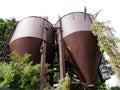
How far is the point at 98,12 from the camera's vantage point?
14133 millimetres

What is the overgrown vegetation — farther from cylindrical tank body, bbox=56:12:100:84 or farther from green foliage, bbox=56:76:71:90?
→ cylindrical tank body, bbox=56:12:100:84

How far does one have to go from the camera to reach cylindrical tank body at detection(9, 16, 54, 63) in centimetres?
1312

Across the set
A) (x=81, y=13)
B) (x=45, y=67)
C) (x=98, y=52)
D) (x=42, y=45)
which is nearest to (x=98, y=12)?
(x=81, y=13)

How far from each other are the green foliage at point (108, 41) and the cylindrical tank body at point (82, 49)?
51 cm

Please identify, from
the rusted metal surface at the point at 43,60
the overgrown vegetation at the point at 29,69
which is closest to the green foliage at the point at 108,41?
the overgrown vegetation at the point at 29,69

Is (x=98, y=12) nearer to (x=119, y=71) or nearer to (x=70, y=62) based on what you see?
(x=70, y=62)

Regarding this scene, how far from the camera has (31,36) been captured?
1349 centimetres

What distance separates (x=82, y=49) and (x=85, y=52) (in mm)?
196

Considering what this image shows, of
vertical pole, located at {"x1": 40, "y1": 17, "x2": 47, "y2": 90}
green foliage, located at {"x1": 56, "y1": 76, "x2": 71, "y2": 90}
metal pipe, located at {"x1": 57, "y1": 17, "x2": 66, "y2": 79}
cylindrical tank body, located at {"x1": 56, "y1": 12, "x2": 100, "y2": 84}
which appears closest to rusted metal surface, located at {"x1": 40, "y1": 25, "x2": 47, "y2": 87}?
vertical pole, located at {"x1": 40, "y1": 17, "x2": 47, "y2": 90}

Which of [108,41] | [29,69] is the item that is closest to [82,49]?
[108,41]

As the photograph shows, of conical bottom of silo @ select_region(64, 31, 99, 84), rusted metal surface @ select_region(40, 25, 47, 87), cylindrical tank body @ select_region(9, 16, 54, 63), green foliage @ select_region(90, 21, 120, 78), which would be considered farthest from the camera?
cylindrical tank body @ select_region(9, 16, 54, 63)

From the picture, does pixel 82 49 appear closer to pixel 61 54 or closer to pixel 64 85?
pixel 61 54

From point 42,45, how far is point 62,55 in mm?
1349

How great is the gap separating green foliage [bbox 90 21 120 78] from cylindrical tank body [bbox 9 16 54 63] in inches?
101
